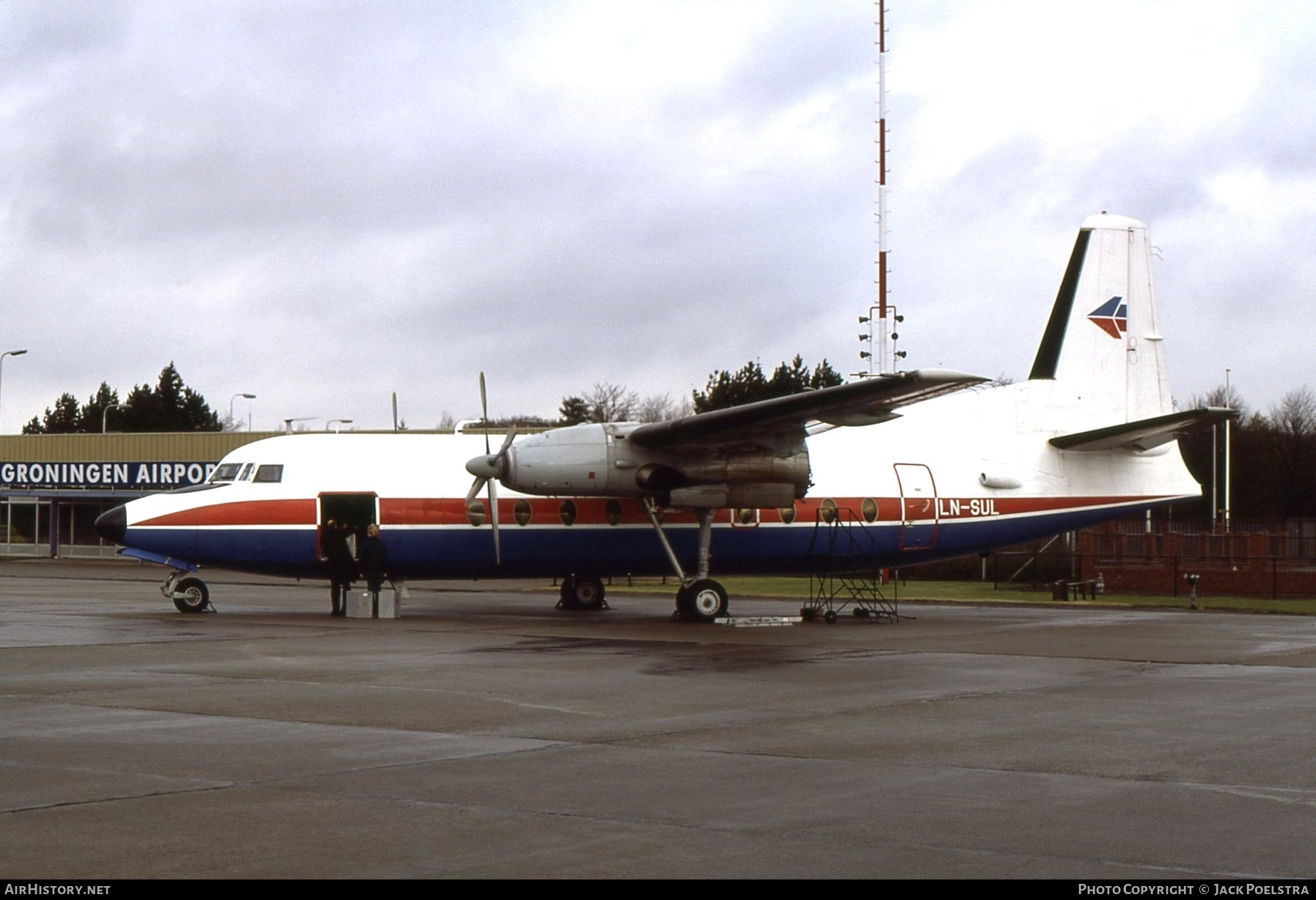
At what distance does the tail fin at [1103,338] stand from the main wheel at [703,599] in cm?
787

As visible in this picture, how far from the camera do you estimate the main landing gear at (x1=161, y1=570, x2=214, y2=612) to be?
2408cm

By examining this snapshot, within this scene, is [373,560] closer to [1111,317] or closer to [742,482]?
[742,482]

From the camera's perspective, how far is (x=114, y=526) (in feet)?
75.0

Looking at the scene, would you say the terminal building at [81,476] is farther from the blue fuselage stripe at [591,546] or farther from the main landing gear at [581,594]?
the blue fuselage stripe at [591,546]

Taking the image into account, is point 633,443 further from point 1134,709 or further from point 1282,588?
point 1282,588

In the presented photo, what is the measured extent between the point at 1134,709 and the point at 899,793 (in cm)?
492

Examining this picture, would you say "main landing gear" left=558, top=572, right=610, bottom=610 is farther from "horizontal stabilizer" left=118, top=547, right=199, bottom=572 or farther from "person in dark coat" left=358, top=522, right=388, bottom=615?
"horizontal stabilizer" left=118, top=547, right=199, bottom=572

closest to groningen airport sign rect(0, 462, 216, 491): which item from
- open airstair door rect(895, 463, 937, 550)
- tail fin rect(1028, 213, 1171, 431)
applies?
open airstair door rect(895, 463, 937, 550)

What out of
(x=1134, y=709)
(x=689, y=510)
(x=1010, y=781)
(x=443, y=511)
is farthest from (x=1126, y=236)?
(x=1010, y=781)

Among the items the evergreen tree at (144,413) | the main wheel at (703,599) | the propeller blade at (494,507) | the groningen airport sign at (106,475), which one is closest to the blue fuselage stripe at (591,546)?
the propeller blade at (494,507)

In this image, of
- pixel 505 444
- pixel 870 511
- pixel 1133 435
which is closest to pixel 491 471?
pixel 505 444

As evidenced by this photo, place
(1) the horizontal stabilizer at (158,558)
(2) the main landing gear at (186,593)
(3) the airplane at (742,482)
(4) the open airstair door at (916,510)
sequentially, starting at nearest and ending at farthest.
→ (3) the airplane at (742,482) < (1) the horizontal stabilizer at (158,558) < (2) the main landing gear at (186,593) < (4) the open airstair door at (916,510)

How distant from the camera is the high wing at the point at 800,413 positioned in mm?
19188

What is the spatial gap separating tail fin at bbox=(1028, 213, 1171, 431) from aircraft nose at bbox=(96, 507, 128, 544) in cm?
1702
